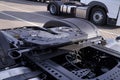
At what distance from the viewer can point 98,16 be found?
11438mm

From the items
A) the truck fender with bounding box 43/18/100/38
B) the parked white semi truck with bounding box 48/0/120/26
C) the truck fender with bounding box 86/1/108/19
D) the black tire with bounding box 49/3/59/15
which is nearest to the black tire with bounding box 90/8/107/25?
the parked white semi truck with bounding box 48/0/120/26

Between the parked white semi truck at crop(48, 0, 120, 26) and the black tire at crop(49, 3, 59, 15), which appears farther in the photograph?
the black tire at crop(49, 3, 59, 15)

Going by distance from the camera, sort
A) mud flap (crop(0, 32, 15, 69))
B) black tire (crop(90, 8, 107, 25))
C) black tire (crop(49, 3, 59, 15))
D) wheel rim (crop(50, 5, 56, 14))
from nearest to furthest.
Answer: mud flap (crop(0, 32, 15, 69)), black tire (crop(90, 8, 107, 25)), black tire (crop(49, 3, 59, 15)), wheel rim (crop(50, 5, 56, 14))

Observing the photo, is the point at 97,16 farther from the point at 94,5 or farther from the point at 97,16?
the point at 94,5

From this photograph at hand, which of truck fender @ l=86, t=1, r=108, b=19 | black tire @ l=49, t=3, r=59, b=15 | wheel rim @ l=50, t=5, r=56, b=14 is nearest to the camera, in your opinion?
truck fender @ l=86, t=1, r=108, b=19

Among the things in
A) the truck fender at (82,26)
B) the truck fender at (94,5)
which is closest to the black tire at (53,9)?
the truck fender at (94,5)

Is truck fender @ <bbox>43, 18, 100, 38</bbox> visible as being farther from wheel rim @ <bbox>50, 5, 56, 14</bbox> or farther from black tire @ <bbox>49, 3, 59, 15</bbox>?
wheel rim @ <bbox>50, 5, 56, 14</bbox>

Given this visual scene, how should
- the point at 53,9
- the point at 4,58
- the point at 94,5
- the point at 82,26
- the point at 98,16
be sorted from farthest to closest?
1. the point at 53,9
2. the point at 94,5
3. the point at 98,16
4. the point at 82,26
5. the point at 4,58

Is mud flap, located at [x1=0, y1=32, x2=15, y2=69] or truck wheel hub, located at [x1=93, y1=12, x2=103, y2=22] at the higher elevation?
mud flap, located at [x1=0, y1=32, x2=15, y2=69]

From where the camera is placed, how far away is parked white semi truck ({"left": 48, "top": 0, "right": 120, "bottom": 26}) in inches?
422

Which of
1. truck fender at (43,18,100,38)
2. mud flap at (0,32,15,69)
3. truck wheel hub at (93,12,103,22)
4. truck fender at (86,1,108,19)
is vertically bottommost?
truck wheel hub at (93,12,103,22)

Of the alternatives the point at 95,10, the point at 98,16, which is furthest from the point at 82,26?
the point at 95,10

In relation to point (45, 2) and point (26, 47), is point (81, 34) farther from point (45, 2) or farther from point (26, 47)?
point (45, 2)

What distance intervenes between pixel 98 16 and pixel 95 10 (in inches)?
14.3
